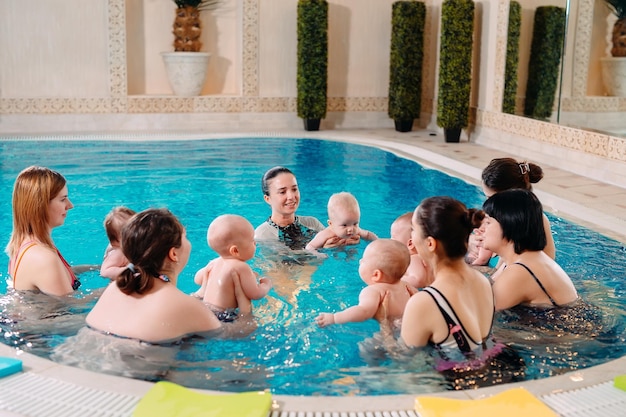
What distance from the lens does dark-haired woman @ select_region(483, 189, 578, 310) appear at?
13.1 feet

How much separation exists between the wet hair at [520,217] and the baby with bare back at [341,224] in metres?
1.47

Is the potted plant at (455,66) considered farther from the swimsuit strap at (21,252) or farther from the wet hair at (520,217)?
the swimsuit strap at (21,252)

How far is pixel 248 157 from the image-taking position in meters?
10.6

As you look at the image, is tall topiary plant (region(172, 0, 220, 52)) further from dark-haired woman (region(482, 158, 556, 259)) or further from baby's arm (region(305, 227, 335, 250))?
dark-haired woman (region(482, 158, 556, 259))

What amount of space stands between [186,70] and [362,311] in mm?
9958

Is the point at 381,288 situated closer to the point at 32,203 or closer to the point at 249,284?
the point at 249,284

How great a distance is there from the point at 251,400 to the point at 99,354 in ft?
3.25

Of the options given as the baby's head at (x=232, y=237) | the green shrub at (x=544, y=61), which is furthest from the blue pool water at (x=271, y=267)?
the green shrub at (x=544, y=61)

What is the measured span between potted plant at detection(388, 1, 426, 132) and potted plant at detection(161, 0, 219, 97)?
326 cm

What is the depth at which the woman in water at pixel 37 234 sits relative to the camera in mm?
4141

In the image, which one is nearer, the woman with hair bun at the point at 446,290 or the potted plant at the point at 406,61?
the woman with hair bun at the point at 446,290

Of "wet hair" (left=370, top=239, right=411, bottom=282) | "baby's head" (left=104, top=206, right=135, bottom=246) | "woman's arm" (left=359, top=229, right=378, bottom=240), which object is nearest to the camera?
"wet hair" (left=370, top=239, right=411, bottom=282)

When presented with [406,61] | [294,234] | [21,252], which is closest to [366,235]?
[294,234]

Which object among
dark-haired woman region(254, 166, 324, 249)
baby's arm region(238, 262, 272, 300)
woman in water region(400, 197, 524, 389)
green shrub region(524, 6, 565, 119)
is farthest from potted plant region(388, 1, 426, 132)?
woman in water region(400, 197, 524, 389)
